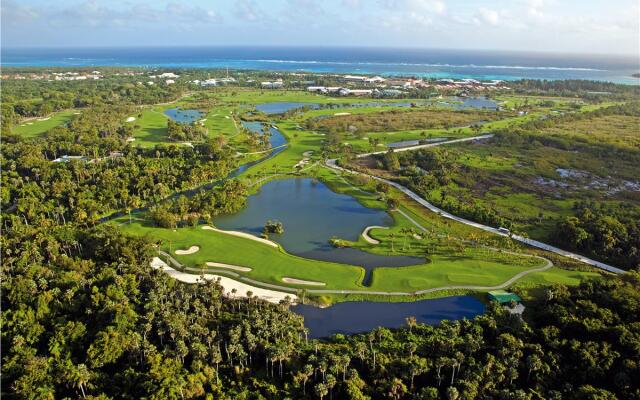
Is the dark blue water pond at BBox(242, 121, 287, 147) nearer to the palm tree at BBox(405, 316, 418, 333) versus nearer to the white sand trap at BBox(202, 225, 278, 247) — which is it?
the white sand trap at BBox(202, 225, 278, 247)

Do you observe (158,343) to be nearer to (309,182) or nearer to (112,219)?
(112,219)

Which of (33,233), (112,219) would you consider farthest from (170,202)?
(33,233)

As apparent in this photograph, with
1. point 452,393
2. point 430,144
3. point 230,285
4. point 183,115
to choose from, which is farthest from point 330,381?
point 183,115

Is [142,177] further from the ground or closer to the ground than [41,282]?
further from the ground

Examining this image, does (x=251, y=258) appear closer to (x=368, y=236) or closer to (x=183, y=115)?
(x=368, y=236)

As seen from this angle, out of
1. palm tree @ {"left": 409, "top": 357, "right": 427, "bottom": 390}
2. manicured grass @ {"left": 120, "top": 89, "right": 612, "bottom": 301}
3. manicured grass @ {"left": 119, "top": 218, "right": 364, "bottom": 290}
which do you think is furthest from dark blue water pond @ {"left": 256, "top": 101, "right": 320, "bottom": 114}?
palm tree @ {"left": 409, "top": 357, "right": 427, "bottom": 390}

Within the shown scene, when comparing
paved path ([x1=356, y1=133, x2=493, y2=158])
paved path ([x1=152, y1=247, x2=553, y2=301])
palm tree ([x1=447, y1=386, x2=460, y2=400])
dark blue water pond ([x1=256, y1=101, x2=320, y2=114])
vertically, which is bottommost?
palm tree ([x1=447, y1=386, x2=460, y2=400])

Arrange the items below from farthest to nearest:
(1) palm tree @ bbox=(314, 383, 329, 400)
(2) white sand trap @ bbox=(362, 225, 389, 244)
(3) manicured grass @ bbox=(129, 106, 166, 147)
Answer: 1. (3) manicured grass @ bbox=(129, 106, 166, 147)
2. (2) white sand trap @ bbox=(362, 225, 389, 244)
3. (1) palm tree @ bbox=(314, 383, 329, 400)

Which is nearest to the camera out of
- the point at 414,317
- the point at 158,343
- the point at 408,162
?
the point at 158,343
